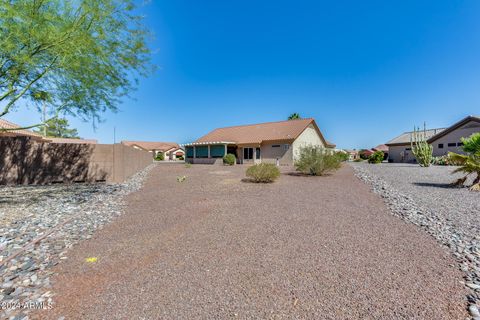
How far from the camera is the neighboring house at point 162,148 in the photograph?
209 ft

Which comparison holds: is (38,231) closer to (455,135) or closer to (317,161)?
(317,161)

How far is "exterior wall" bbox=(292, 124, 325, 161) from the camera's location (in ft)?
87.3

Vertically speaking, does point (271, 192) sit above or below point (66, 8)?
below

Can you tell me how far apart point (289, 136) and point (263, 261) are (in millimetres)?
23807

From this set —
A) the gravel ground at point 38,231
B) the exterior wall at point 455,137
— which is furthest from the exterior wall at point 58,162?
the exterior wall at point 455,137

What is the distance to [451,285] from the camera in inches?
125

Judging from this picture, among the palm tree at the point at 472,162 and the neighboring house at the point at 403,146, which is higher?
the neighboring house at the point at 403,146

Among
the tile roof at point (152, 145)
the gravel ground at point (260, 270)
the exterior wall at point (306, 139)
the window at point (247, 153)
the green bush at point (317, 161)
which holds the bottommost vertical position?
the gravel ground at point (260, 270)

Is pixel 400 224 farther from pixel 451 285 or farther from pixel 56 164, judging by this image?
pixel 56 164

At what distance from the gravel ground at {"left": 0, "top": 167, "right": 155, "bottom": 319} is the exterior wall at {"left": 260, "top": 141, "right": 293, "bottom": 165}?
19068mm

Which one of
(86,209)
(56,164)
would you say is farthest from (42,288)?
(56,164)

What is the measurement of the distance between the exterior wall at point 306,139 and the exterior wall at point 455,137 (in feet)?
45.0

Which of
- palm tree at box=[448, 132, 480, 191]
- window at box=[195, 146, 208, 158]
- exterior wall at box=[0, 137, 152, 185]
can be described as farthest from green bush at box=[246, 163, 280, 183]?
window at box=[195, 146, 208, 158]

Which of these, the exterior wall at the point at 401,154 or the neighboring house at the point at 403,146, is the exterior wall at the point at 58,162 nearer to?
the exterior wall at the point at 401,154
